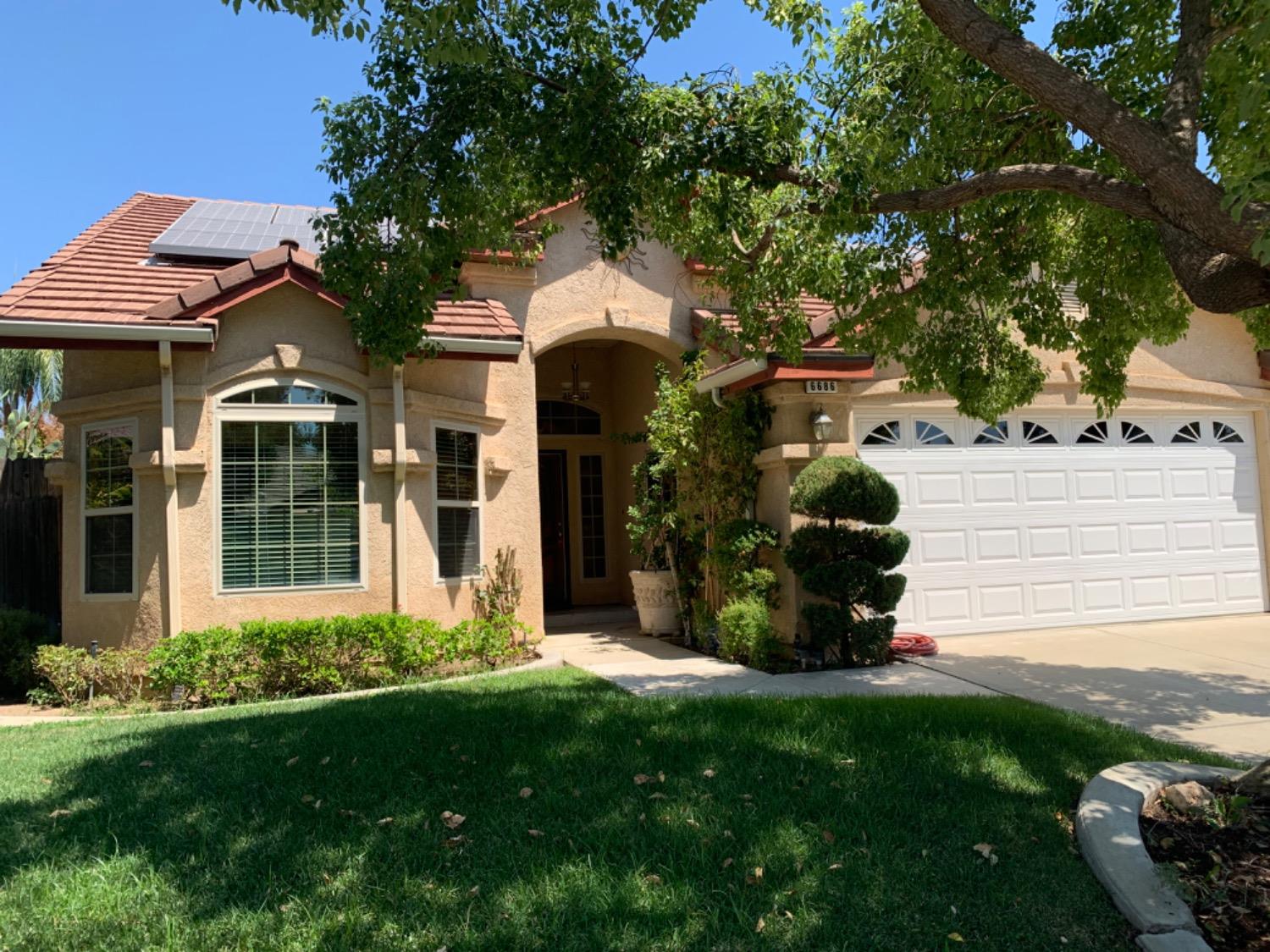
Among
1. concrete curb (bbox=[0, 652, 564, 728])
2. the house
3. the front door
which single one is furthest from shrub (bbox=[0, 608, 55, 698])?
the front door

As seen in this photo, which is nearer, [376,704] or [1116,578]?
[376,704]

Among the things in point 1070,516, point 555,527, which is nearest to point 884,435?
point 1070,516

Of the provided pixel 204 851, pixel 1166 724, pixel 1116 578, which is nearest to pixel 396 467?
pixel 204 851

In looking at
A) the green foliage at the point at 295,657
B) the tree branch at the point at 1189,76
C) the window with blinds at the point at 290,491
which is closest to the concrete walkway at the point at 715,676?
the green foliage at the point at 295,657

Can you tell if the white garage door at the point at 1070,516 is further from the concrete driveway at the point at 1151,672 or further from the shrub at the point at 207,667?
the shrub at the point at 207,667

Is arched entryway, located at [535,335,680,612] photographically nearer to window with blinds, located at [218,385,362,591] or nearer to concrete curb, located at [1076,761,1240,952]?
window with blinds, located at [218,385,362,591]

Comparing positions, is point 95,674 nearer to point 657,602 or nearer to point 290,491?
point 290,491

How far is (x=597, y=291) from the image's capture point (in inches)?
458

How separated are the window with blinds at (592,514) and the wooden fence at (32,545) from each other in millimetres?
7274

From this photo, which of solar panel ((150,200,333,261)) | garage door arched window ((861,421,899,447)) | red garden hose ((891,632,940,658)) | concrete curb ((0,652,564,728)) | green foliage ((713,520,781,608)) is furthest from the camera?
garage door arched window ((861,421,899,447))

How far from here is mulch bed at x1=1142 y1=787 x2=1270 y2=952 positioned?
3549 millimetres

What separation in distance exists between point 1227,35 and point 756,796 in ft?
18.7

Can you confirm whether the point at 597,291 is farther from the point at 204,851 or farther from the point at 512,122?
the point at 204,851

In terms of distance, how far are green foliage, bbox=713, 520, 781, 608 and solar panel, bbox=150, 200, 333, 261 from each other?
17.9 ft
